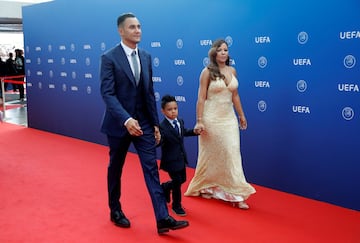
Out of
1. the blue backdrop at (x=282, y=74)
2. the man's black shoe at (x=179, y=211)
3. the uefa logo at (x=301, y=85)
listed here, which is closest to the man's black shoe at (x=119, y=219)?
the man's black shoe at (x=179, y=211)

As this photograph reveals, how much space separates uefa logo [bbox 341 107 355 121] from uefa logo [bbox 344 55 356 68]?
0.40 meters

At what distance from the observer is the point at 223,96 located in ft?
14.1

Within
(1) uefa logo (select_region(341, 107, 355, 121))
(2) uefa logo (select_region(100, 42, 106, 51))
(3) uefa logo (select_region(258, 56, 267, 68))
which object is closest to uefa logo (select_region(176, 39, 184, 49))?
(3) uefa logo (select_region(258, 56, 267, 68))

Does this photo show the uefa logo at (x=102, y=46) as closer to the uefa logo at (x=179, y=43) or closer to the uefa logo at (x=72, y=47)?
the uefa logo at (x=72, y=47)

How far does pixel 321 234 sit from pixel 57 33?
21.0 ft

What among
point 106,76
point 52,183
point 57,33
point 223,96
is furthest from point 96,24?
point 106,76

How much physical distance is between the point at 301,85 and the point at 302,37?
485mm

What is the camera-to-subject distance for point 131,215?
13.3 feet

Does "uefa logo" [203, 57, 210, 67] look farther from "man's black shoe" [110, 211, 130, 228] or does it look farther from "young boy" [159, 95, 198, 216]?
"man's black shoe" [110, 211, 130, 228]

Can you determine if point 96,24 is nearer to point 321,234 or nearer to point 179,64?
point 179,64

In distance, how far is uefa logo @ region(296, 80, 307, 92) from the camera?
4.45m

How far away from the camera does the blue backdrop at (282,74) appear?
4172mm

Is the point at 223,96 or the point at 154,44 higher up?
the point at 154,44

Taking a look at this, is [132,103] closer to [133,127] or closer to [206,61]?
[133,127]
